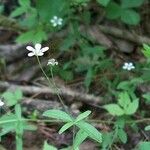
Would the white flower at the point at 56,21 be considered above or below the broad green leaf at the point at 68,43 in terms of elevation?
above

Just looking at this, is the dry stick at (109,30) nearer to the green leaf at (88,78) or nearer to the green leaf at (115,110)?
the green leaf at (88,78)

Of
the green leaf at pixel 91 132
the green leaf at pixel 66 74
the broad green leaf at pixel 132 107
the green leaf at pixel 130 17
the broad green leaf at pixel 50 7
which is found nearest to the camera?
the green leaf at pixel 91 132

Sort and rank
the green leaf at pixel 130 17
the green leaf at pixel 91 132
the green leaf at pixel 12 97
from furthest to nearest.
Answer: the green leaf at pixel 130 17 → the green leaf at pixel 12 97 → the green leaf at pixel 91 132

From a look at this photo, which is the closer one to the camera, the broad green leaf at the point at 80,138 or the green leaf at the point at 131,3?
the broad green leaf at the point at 80,138

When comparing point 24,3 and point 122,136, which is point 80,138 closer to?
point 122,136

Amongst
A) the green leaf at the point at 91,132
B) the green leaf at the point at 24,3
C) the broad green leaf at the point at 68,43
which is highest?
the green leaf at the point at 91,132

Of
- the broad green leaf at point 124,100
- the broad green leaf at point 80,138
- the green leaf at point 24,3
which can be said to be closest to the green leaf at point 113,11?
the green leaf at point 24,3
